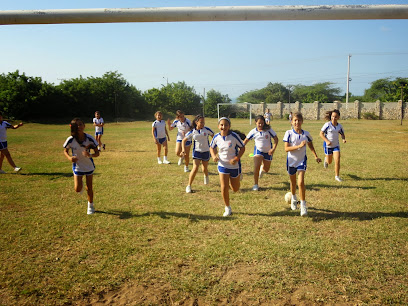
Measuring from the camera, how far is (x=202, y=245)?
5340mm

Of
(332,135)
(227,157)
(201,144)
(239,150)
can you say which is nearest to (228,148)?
(227,157)

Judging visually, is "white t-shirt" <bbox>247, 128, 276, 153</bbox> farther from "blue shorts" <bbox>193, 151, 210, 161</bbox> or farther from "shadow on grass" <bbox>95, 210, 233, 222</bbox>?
"shadow on grass" <bbox>95, 210, 233, 222</bbox>

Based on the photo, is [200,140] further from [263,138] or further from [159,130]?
[159,130]

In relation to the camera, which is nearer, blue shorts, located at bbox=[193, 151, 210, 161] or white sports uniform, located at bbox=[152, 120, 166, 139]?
blue shorts, located at bbox=[193, 151, 210, 161]

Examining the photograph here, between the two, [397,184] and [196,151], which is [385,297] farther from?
[397,184]

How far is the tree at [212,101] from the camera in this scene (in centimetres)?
6303

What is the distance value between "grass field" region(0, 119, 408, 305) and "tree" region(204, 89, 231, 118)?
177 ft

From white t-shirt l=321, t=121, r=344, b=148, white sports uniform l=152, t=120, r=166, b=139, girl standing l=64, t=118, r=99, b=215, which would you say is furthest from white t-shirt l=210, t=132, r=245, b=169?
white sports uniform l=152, t=120, r=166, b=139

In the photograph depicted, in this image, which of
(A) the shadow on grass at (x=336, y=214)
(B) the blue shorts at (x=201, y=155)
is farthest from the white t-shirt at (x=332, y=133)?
(B) the blue shorts at (x=201, y=155)

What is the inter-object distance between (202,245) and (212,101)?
59936mm

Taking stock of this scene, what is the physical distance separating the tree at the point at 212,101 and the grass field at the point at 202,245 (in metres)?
54.0

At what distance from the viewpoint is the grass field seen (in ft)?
13.2

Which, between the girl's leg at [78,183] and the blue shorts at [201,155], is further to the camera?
the blue shorts at [201,155]

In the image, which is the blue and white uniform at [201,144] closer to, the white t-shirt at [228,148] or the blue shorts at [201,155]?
the blue shorts at [201,155]
